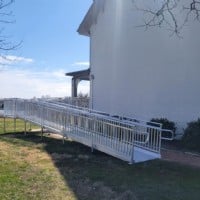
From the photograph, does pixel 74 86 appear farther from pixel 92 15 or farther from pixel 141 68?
pixel 141 68

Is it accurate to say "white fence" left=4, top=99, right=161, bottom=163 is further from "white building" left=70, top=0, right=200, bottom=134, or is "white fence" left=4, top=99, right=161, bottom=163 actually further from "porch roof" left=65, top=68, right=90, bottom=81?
"porch roof" left=65, top=68, right=90, bottom=81

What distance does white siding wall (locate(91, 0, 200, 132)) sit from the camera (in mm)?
14461

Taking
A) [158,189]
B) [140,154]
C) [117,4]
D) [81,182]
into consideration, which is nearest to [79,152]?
[140,154]

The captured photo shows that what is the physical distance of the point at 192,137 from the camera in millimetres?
12906

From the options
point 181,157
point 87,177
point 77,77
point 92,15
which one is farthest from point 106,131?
point 77,77

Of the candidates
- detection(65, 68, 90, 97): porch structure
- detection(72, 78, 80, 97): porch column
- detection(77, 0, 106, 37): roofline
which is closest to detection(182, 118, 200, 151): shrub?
detection(77, 0, 106, 37): roofline

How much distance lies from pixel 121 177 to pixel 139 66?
8.33 meters

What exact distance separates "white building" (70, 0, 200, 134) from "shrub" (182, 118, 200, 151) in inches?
42.2

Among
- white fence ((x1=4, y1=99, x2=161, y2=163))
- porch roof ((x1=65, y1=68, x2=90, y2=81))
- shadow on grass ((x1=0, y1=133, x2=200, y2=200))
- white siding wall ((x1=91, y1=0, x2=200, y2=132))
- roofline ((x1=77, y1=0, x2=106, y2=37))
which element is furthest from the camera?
porch roof ((x1=65, y1=68, x2=90, y2=81))

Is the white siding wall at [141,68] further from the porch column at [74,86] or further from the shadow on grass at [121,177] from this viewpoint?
the porch column at [74,86]

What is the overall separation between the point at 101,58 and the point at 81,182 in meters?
11.8

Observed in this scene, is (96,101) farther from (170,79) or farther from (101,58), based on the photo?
(170,79)

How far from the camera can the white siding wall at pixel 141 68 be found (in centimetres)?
1446

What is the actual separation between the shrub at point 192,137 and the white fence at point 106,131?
1.45 meters
